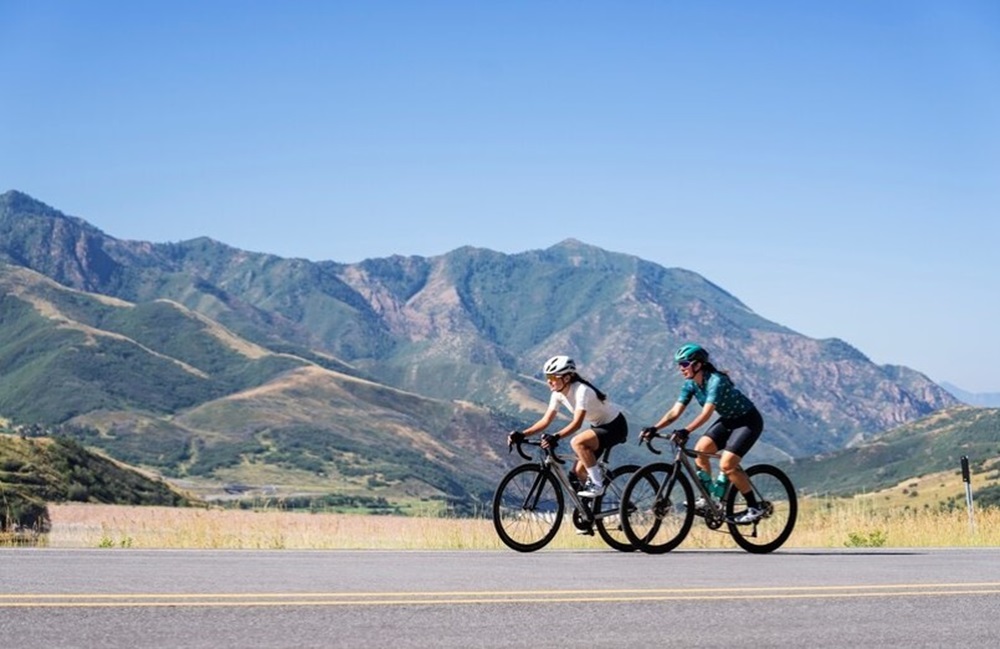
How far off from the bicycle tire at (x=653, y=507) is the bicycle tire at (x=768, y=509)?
1.65 feet

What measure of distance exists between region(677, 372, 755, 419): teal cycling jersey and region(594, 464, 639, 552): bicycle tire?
1115mm

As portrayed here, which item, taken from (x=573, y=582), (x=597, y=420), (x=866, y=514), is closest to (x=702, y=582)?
(x=573, y=582)

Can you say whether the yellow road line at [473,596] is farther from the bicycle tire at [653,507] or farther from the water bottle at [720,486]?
the bicycle tire at [653,507]

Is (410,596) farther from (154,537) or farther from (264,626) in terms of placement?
(154,537)

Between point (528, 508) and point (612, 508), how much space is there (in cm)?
104

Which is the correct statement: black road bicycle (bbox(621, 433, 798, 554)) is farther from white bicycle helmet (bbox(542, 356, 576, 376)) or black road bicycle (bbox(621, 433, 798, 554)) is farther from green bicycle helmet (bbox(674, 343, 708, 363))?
white bicycle helmet (bbox(542, 356, 576, 376))

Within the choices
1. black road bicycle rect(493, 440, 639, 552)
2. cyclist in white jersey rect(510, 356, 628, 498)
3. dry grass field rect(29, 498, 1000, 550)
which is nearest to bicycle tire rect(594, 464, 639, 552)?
black road bicycle rect(493, 440, 639, 552)

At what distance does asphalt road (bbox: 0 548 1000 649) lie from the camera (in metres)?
8.30

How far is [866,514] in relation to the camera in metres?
23.1

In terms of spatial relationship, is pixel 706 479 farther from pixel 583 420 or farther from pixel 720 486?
pixel 583 420

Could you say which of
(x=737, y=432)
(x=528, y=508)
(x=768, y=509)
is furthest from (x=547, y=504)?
(x=768, y=509)

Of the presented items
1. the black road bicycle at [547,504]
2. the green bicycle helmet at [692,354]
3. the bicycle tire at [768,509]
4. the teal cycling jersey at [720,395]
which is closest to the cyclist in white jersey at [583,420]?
the black road bicycle at [547,504]

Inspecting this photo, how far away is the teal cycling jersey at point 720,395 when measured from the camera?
14.9 meters

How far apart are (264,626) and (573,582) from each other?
3.69 meters
